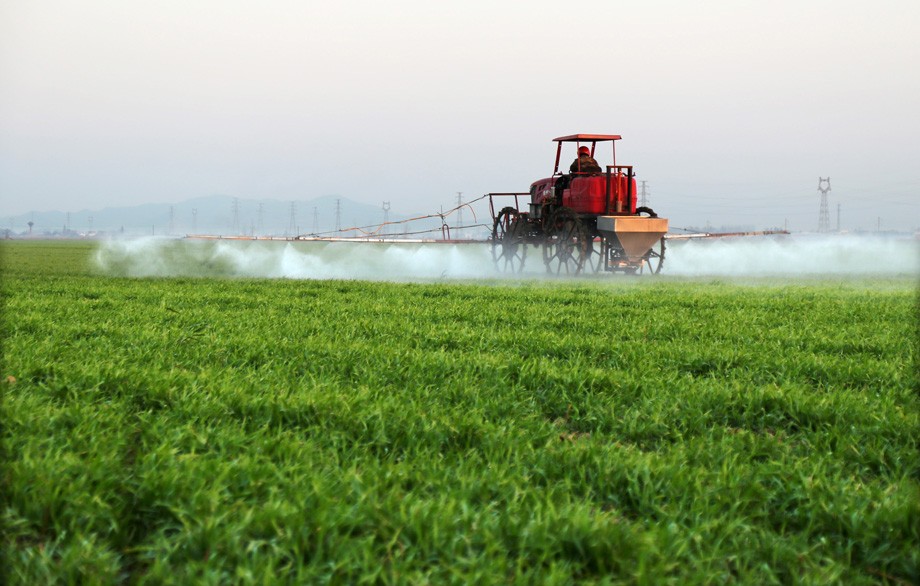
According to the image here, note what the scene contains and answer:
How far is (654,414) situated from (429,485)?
1.72m

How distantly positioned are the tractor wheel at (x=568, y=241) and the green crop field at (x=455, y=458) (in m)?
15.5

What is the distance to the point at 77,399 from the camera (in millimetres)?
4156

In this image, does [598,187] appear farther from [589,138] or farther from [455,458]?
[455,458]

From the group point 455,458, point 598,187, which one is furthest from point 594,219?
point 455,458

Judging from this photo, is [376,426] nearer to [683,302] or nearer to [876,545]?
[876,545]

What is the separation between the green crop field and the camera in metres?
2.37

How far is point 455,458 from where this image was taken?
338 cm

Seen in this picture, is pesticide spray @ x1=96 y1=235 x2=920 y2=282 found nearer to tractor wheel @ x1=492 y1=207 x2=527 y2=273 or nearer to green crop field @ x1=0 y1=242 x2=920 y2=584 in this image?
tractor wheel @ x1=492 y1=207 x2=527 y2=273

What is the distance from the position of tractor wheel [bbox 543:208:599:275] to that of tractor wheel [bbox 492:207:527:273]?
5.37 ft

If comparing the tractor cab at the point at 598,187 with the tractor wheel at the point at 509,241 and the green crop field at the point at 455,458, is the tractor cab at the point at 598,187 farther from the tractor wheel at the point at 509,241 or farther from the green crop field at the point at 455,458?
the green crop field at the point at 455,458

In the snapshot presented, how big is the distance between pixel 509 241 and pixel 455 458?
2351cm

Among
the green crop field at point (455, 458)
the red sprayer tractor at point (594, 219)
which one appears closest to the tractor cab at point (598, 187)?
the red sprayer tractor at point (594, 219)

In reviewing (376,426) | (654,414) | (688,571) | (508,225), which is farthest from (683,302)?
(508,225)

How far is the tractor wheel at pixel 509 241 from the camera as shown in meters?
26.0
